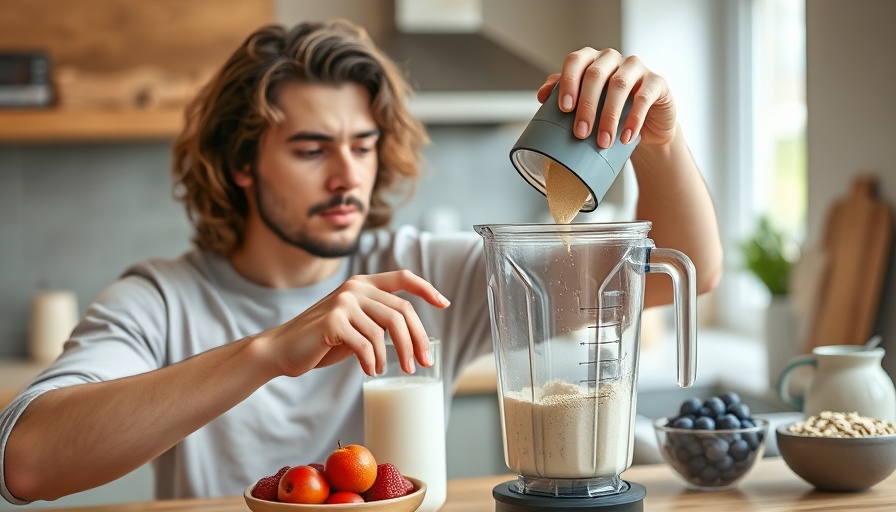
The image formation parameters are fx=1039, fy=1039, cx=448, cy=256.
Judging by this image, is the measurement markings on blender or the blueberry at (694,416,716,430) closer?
the measurement markings on blender

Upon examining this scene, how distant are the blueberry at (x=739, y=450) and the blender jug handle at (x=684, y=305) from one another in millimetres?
204

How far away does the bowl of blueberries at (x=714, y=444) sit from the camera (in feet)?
4.05

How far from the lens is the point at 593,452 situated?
106 centimetres

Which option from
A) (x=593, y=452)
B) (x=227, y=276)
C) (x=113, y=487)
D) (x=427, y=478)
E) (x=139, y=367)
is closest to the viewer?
(x=593, y=452)

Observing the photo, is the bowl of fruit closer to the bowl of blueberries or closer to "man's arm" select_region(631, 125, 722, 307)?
the bowl of blueberries

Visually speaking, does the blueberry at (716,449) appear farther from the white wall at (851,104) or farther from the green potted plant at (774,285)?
the green potted plant at (774,285)

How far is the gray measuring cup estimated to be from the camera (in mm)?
1041

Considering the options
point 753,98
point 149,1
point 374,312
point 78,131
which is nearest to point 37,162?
point 78,131

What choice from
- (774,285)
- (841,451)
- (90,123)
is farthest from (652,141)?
(90,123)

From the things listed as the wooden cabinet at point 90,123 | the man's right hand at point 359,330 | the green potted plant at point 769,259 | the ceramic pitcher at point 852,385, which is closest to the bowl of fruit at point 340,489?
the man's right hand at point 359,330

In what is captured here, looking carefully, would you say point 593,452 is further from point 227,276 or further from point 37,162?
point 37,162

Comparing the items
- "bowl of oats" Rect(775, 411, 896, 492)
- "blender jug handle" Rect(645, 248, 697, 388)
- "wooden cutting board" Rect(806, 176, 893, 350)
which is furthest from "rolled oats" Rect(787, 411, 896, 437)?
"wooden cutting board" Rect(806, 176, 893, 350)

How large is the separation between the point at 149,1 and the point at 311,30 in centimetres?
128

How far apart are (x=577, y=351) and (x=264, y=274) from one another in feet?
2.73
